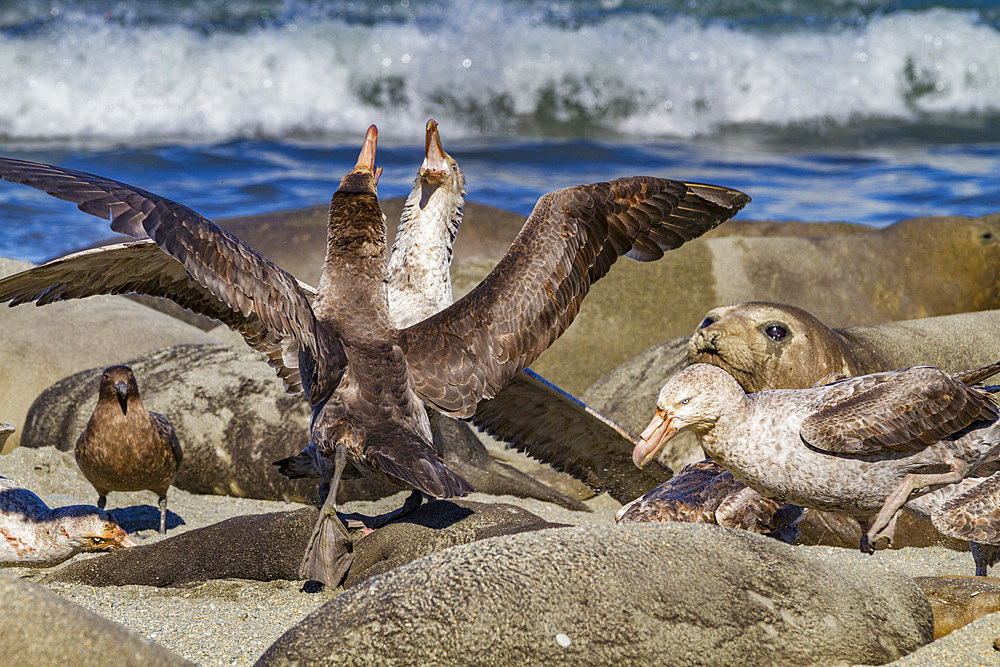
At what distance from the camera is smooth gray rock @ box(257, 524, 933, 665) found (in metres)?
2.98

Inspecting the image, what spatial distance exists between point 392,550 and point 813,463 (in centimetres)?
166

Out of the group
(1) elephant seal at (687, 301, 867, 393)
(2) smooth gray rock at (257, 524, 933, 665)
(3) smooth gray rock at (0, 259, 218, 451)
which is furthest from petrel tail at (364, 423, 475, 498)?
(3) smooth gray rock at (0, 259, 218, 451)

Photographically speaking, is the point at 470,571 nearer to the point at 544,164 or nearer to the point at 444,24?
the point at 544,164

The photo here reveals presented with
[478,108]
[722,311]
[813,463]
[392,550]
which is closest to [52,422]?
[392,550]

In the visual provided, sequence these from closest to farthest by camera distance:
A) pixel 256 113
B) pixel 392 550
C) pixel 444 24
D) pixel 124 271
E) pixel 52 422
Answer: pixel 392 550, pixel 124 271, pixel 52 422, pixel 256 113, pixel 444 24

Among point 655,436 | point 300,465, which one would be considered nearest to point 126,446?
point 300,465

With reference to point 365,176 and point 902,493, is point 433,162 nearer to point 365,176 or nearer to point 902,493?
point 365,176

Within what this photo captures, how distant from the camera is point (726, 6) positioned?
1908 cm

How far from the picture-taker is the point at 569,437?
581 centimetres

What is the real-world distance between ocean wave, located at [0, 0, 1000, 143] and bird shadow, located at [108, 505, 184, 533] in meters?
10.9

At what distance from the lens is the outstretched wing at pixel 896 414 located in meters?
3.99

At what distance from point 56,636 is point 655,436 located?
219 cm

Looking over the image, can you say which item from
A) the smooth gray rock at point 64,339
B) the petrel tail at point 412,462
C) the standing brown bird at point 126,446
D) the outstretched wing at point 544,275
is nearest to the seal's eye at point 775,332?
the outstretched wing at point 544,275

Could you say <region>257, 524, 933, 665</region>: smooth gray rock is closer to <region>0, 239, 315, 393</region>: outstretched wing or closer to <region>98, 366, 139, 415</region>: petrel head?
<region>0, 239, 315, 393</region>: outstretched wing
